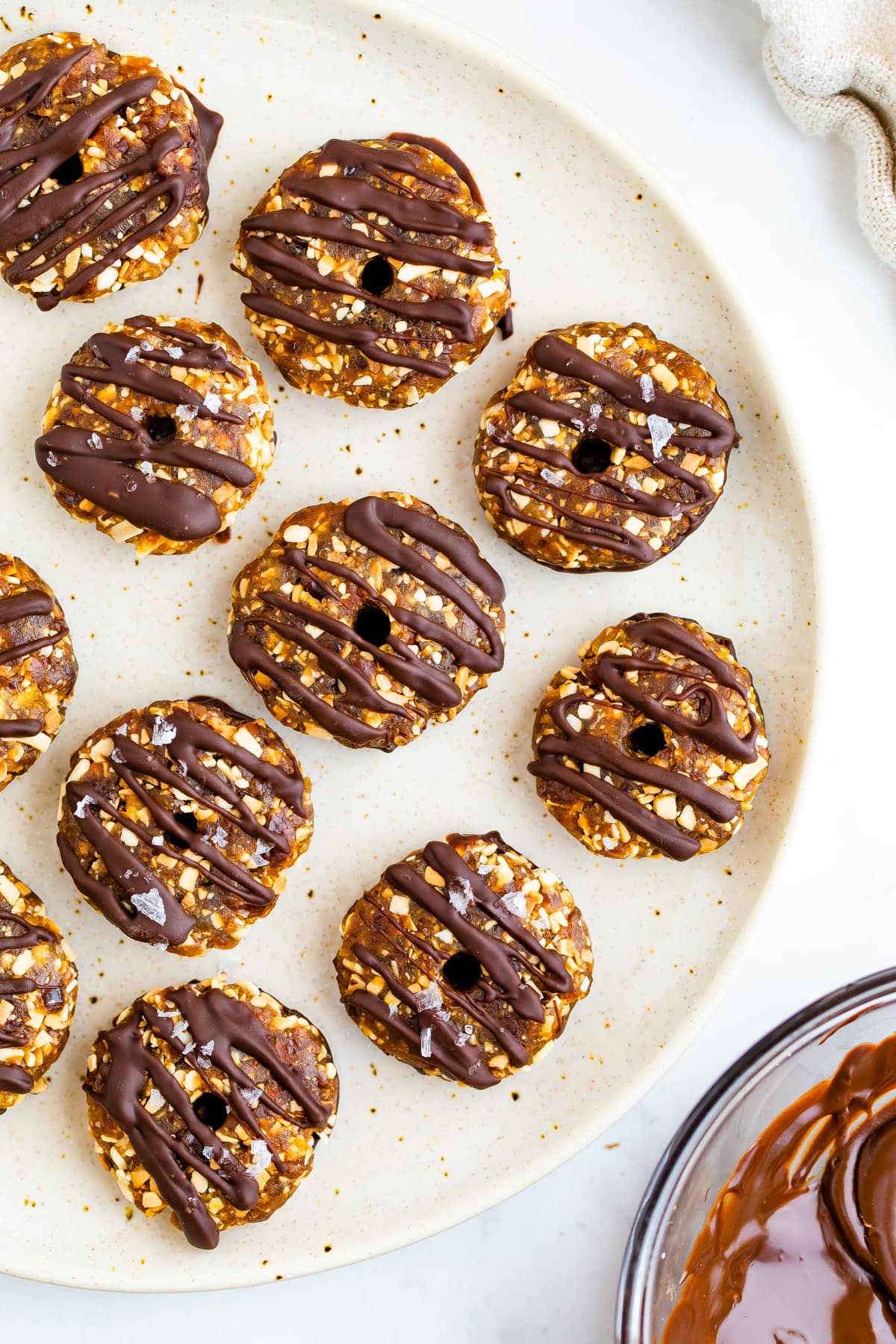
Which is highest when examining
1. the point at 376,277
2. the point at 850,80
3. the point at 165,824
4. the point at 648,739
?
the point at 850,80

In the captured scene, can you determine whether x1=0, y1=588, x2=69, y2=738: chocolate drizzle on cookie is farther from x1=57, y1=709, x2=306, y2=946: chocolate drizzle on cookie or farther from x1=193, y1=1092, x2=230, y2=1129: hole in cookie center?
x1=193, y1=1092, x2=230, y2=1129: hole in cookie center

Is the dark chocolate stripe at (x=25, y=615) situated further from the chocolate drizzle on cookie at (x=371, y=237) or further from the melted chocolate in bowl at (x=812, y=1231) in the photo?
the melted chocolate in bowl at (x=812, y=1231)

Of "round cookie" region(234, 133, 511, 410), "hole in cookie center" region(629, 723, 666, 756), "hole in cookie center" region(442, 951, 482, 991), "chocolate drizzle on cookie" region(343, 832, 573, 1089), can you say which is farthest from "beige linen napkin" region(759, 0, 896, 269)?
"hole in cookie center" region(442, 951, 482, 991)

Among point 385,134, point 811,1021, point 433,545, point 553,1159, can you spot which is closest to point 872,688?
point 811,1021

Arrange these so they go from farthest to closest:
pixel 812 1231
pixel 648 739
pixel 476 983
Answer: pixel 648 739 → pixel 476 983 → pixel 812 1231

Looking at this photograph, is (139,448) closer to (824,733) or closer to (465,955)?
(465,955)

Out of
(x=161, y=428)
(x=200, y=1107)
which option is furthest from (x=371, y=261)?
(x=200, y=1107)
